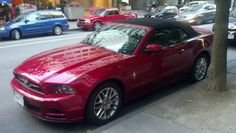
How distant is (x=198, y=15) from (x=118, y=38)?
57.4 ft

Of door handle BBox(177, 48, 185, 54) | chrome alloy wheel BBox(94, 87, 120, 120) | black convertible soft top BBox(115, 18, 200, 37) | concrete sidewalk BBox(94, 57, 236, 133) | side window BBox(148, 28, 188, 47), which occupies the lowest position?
concrete sidewalk BBox(94, 57, 236, 133)

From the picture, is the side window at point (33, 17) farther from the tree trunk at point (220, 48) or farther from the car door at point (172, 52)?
the tree trunk at point (220, 48)

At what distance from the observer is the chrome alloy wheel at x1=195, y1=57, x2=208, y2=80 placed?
23.0 ft

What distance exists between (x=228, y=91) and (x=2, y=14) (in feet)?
68.4

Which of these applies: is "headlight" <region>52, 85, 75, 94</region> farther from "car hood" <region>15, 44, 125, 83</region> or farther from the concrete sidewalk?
the concrete sidewalk

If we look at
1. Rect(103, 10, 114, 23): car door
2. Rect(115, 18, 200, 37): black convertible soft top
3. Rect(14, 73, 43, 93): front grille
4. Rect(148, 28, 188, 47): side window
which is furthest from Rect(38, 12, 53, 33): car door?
Rect(14, 73, 43, 93): front grille

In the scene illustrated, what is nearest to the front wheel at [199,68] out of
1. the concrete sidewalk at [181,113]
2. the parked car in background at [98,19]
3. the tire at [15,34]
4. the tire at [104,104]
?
the concrete sidewalk at [181,113]

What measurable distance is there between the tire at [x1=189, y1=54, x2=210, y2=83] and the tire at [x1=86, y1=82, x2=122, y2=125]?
230cm

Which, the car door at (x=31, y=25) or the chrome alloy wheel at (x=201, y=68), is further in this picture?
the car door at (x=31, y=25)

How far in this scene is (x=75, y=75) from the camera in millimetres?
4633

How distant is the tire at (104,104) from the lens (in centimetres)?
477

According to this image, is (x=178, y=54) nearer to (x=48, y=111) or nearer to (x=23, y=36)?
(x=48, y=111)

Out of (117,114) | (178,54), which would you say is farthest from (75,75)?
(178,54)

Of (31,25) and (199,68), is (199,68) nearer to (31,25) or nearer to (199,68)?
(199,68)
